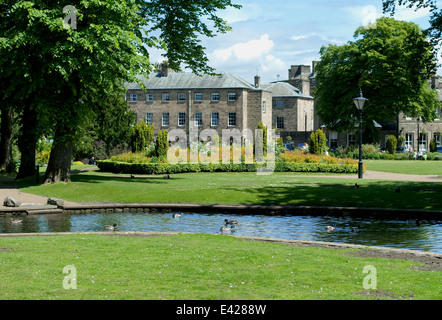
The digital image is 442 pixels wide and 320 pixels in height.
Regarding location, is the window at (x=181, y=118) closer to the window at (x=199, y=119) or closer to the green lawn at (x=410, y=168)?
the window at (x=199, y=119)

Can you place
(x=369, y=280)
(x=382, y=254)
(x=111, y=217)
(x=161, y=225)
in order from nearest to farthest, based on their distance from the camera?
(x=369, y=280) → (x=382, y=254) → (x=161, y=225) → (x=111, y=217)

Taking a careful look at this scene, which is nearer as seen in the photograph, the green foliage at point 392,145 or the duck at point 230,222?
the duck at point 230,222

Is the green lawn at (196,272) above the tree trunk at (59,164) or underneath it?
underneath

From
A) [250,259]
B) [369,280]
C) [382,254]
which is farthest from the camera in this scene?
[382,254]

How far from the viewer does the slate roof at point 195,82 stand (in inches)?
3078

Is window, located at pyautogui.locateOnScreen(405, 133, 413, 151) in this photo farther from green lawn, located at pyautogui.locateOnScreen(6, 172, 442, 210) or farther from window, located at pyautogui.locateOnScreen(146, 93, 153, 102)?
green lawn, located at pyautogui.locateOnScreen(6, 172, 442, 210)

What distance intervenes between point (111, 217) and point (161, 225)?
2.83 meters

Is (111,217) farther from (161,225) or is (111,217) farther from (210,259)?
(210,259)

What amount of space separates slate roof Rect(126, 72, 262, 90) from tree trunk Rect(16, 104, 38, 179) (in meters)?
47.1

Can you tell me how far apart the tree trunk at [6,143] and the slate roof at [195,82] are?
4053 centimetres

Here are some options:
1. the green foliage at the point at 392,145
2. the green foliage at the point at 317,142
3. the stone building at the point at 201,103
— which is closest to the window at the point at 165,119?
the stone building at the point at 201,103

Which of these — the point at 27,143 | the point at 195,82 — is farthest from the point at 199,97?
the point at 27,143

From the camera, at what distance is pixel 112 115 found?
49031 millimetres
